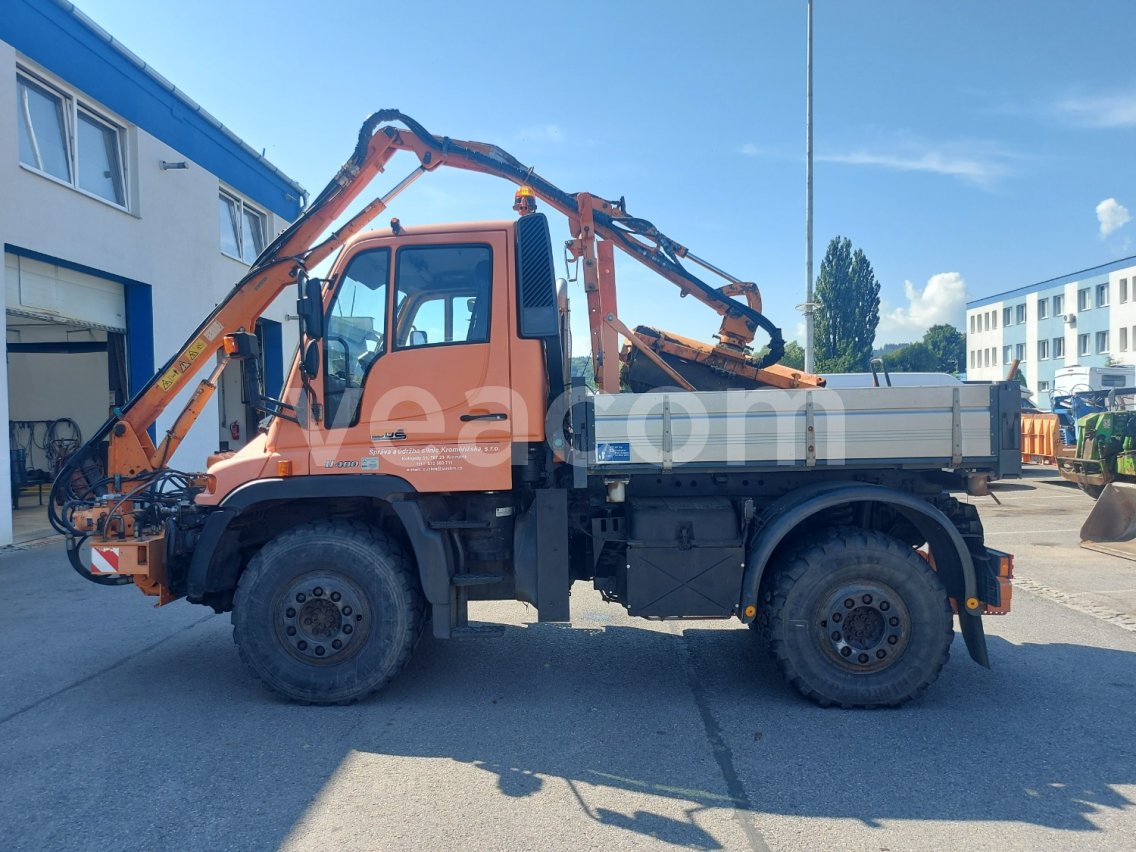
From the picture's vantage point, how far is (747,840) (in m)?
3.29

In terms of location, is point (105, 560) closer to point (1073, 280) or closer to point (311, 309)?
point (311, 309)

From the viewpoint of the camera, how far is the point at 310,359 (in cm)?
484

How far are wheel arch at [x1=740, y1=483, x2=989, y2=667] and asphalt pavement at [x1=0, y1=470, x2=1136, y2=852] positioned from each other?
0.59 metres

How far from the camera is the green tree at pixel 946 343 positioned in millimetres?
81881

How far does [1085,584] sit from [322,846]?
312 inches

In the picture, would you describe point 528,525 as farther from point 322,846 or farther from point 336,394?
point 322,846

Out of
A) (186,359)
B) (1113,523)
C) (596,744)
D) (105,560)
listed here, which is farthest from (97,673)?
(1113,523)

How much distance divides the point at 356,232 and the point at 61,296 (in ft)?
26.3

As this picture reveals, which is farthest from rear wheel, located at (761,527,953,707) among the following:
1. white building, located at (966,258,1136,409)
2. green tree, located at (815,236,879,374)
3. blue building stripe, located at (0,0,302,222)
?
green tree, located at (815,236,879,374)

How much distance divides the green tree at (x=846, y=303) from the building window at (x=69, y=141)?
46.4 meters

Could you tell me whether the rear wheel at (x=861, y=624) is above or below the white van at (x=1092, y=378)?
below

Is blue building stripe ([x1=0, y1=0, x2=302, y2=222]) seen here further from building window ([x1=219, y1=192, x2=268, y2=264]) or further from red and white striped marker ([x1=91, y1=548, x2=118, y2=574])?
red and white striped marker ([x1=91, y1=548, x2=118, y2=574])

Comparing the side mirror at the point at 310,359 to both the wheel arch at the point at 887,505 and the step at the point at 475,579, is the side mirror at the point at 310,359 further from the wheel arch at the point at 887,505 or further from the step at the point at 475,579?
the wheel arch at the point at 887,505

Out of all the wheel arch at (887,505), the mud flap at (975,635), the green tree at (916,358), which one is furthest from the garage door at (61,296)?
the green tree at (916,358)
